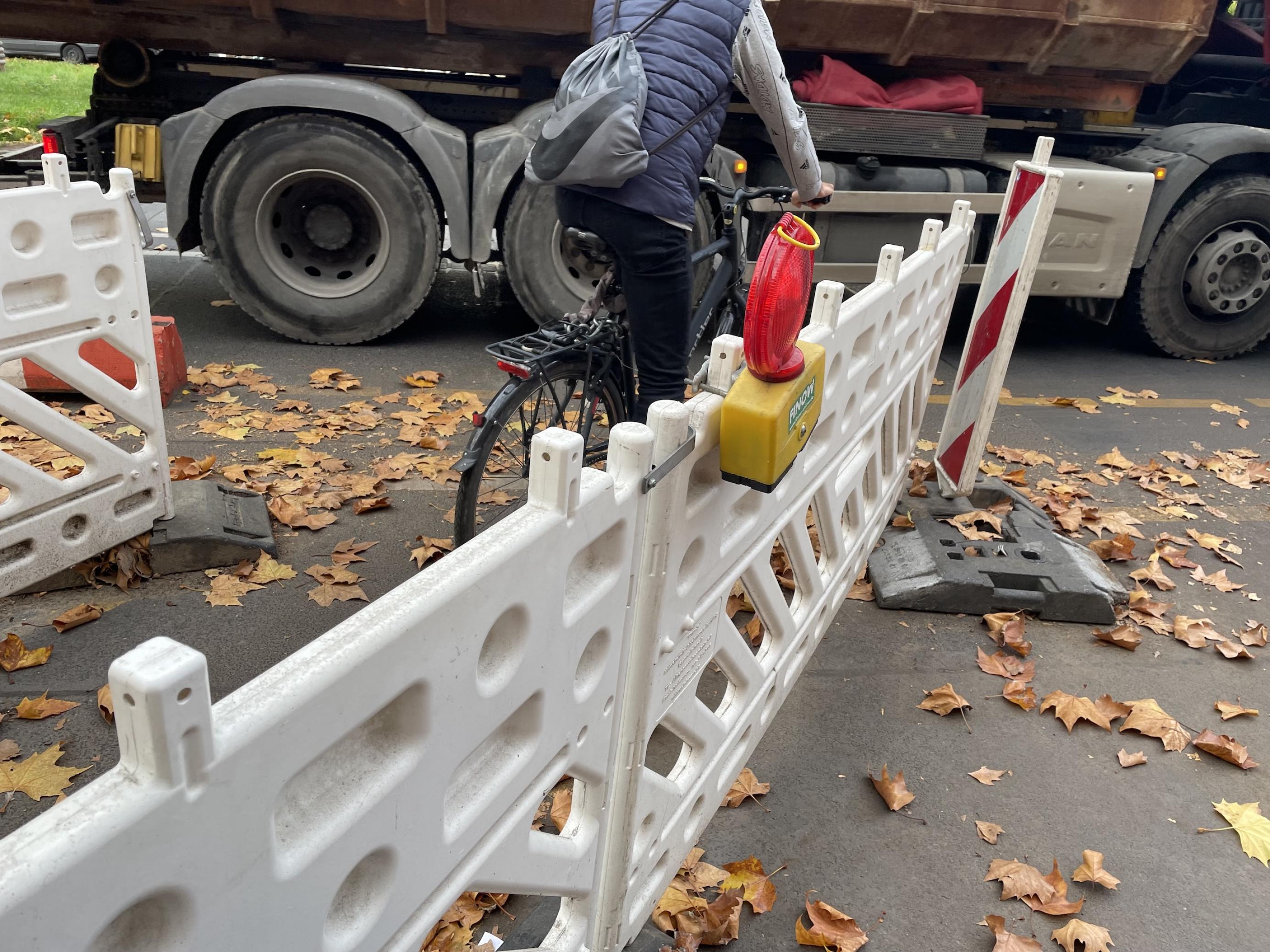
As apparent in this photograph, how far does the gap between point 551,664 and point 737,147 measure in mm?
5958

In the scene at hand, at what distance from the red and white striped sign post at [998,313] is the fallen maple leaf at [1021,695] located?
4.35 feet

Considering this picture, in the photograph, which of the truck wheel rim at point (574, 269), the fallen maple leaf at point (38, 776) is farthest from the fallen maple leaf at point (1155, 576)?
the fallen maple leaf at point (38, 776)

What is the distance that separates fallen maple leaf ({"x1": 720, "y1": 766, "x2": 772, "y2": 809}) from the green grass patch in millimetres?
11119

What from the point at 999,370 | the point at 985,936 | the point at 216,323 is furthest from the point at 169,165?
the point at 985,936

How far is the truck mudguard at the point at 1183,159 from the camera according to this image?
21.6 ft

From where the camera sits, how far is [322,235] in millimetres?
6098

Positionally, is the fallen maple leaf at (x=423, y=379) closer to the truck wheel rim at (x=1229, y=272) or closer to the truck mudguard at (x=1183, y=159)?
the truck mudguard at (x=1183, y=159)

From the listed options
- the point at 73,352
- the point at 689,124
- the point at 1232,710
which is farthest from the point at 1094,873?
the point at 73,352

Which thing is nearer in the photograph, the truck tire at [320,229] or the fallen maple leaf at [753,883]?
the fallen maple leaf at [753,883]

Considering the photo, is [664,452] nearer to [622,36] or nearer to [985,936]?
[985,936]

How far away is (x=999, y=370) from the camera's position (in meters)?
4.27

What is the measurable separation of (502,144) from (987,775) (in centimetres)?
442

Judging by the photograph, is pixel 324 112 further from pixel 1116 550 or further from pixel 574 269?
pixel 1116 550

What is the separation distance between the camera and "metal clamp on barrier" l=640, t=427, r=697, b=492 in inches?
60.4
